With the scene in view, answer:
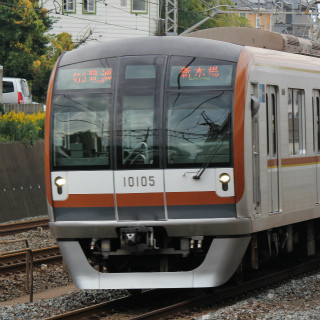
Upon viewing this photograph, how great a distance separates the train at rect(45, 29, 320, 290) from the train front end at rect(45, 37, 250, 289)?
1 cm

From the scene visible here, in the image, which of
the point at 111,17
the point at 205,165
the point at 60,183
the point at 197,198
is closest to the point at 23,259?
the point at 60,183

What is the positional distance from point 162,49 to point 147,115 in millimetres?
796

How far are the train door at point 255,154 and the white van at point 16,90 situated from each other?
24.0 meters

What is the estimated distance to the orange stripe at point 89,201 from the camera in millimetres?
10023

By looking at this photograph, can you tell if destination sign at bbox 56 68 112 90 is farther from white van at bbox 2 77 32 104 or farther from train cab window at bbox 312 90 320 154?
white van at bbox 2 77 32 104

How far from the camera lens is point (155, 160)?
32.6 feet

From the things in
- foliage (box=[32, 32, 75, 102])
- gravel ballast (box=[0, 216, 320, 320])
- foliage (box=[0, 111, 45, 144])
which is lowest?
gravel ballast (box=[0, 216, 320, 320])

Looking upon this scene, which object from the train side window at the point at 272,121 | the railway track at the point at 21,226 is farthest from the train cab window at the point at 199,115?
the railway track at the point at 21,226

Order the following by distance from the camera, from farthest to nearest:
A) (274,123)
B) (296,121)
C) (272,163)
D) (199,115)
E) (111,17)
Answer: (111,17), (296,121), (274,123), (272,163), (199,115)

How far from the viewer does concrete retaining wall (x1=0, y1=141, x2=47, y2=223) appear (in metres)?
22.0

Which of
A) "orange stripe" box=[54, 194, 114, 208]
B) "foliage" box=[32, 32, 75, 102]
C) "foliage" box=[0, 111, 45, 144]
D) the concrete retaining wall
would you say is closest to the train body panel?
"orange stripe" box=[54, 194, 114, 208]

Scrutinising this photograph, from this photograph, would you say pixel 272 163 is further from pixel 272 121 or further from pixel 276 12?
pixel 276 12

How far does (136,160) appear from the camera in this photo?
9977mm

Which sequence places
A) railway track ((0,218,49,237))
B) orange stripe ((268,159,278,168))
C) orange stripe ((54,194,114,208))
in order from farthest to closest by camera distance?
railway track ((0,218,49,237)), orange stripe ((268,159,278,168)), orange stripe ((54,194,114,208))
